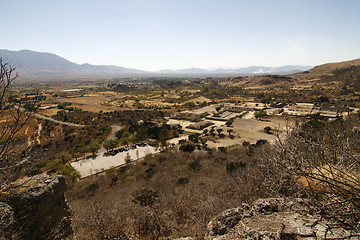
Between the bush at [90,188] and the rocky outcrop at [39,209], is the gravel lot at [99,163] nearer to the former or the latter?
the bush at [90,188]

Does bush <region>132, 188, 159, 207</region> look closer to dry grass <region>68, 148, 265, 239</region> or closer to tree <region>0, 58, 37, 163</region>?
dry grass <region>68, 148, 265, 239</region>

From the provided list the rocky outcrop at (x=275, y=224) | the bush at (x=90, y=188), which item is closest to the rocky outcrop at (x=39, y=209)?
the rocky outcrop at (x=275, y=224)

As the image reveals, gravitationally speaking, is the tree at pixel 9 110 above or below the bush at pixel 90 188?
above

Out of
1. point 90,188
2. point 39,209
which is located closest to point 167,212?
point 39,209

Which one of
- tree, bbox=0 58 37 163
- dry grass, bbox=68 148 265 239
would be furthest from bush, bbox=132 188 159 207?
tree, bbox=0 58 37 163

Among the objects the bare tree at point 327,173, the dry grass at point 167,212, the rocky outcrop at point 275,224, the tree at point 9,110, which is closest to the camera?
the bare tree at point 327,173

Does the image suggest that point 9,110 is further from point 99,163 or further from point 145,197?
point 99,163

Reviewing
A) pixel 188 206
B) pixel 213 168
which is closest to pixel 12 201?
pixel 188 206
